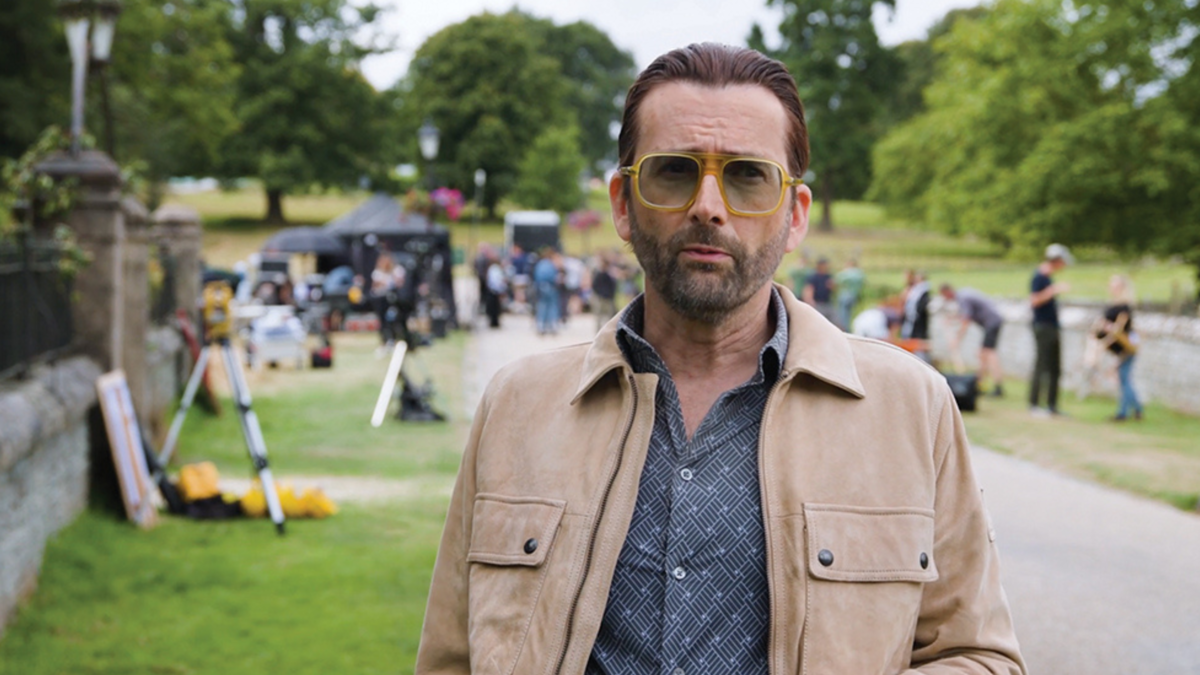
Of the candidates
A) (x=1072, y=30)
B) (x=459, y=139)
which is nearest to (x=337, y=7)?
(x=459, y=139)

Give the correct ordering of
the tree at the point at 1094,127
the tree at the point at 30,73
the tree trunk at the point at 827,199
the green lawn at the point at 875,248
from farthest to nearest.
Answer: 1. the tree trunk at the point at 827,199
2. the green lawn at the point at 875,248
3. the tree at the point at 30,73
4. the tree at the point at 1094,127

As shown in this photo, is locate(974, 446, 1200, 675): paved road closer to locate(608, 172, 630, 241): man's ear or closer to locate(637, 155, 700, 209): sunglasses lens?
locate(608, 172, 630, 241): man's ear

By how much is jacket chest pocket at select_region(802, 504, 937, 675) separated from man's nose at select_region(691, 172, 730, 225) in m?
0.51

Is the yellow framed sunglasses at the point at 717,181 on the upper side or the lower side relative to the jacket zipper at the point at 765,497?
upper

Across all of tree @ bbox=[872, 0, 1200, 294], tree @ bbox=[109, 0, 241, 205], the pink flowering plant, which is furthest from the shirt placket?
tree @ bbox=[109, 0, 241, 205]

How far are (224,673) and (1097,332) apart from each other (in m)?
14.1

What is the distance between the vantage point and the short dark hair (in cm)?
225

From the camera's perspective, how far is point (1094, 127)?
3272cm

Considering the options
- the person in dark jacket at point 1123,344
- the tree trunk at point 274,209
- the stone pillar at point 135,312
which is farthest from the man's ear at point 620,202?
the tree trunk at point 274,209

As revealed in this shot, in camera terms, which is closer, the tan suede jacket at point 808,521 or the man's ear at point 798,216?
the tan suede jacket at point 808,521

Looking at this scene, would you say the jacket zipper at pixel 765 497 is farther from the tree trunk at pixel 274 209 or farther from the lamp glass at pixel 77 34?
the tree trunk at pixel 274 209

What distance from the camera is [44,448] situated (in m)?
7.07

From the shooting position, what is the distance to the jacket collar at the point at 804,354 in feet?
7.07

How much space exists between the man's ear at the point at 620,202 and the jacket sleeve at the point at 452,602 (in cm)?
41
